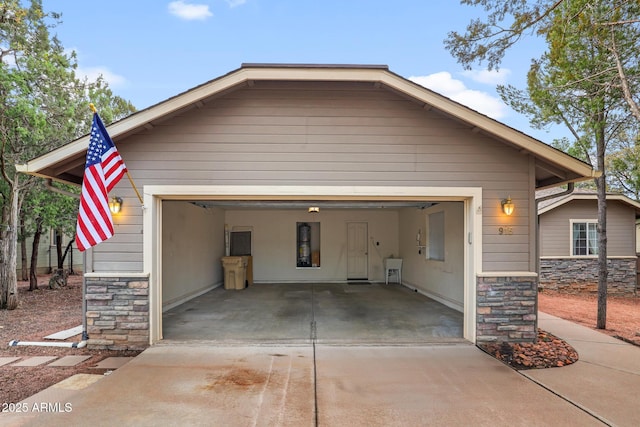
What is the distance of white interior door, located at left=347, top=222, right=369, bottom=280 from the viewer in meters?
12.3

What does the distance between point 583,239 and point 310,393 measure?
12.7 metres

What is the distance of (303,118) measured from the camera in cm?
526

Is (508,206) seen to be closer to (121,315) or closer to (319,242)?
(121,315)

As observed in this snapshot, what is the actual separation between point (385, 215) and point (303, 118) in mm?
7691

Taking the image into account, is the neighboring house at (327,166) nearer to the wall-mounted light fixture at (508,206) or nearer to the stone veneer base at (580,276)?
the wall-mounted light fixture at (508,206)

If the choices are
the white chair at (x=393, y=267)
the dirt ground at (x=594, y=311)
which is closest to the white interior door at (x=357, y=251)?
the white chair at (x=393, y=267)

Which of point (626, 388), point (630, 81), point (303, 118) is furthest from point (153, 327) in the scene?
point (630, 81)

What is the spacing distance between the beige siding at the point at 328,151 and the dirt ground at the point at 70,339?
117cm

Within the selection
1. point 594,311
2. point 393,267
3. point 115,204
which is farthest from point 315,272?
point 115,204

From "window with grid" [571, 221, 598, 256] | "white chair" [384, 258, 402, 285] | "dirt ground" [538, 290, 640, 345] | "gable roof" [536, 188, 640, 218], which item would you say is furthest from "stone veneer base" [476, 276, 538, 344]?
"window with grid" [571, 221, 598, 256]

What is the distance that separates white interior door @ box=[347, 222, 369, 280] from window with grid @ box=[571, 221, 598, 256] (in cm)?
699

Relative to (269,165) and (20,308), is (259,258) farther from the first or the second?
(269,165)

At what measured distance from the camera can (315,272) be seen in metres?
12.3

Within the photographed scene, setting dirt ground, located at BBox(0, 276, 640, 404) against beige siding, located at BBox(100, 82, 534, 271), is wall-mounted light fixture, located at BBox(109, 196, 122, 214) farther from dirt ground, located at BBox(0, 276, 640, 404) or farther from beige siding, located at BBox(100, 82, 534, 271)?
dirt ground, located at BBox(0, 276, 640, 404)
